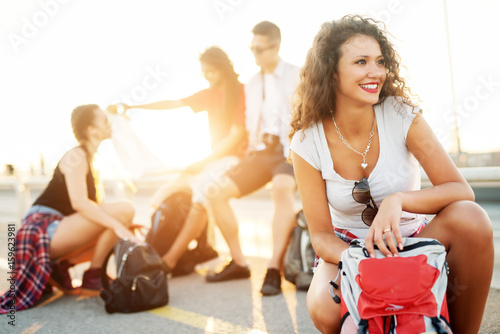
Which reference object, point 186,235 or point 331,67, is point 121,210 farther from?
point 331,67

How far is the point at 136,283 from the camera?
137 inches

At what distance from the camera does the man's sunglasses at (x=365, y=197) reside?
242cm

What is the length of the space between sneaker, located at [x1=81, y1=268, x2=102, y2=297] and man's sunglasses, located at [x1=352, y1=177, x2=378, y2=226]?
2465mm

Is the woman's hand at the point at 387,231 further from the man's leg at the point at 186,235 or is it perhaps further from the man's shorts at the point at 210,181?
the man's leg at the point at 186,235

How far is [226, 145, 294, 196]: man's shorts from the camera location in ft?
13.9

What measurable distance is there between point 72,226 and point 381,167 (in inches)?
101

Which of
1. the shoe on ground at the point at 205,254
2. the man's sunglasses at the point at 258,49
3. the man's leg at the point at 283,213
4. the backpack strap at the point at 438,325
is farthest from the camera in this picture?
the shoe on ground at the point at 205,254

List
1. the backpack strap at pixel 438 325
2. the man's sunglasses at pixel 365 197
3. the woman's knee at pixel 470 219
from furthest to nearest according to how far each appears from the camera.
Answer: the man's sunglasses at pixel 365 197 → the woman's knee at pixel 470 219 → the backpack strap at pixel 438 325

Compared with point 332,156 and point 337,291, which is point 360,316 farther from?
point 332,156

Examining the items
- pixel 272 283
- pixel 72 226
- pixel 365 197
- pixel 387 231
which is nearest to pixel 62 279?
pixel 72 226

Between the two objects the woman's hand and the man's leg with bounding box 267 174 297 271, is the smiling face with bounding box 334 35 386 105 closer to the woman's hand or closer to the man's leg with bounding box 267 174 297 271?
the woman's hand

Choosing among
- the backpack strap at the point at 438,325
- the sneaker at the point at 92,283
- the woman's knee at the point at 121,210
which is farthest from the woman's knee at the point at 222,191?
the backpack strap at the point at 438,325

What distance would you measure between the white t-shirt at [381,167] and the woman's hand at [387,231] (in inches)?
10.8

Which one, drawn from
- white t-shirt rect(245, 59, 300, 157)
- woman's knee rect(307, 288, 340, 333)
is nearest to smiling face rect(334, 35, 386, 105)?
woman's knee rect(307, 288, 340, 333)
